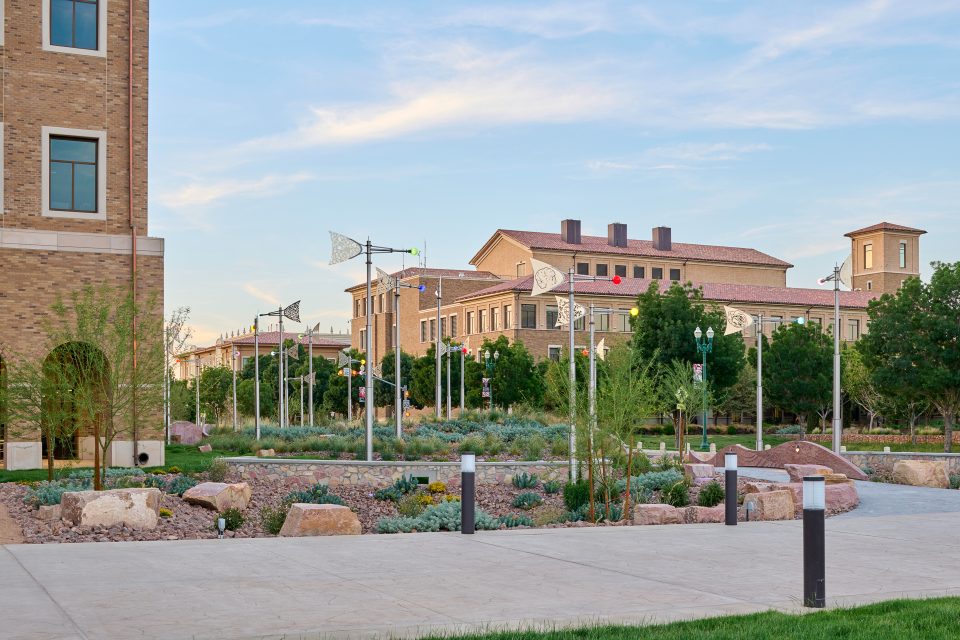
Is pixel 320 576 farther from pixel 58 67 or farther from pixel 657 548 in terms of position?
pixel 58 67

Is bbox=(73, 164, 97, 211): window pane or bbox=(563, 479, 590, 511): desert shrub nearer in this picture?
bbox=(563, 479, 590, 511): desert shrub

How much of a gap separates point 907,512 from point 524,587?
1228 centimetres

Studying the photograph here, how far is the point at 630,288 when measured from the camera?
95.1 meters

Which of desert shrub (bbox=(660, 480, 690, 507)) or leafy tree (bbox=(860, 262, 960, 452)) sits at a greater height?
leafy tree (bbox=(860, 262, 960, 452))

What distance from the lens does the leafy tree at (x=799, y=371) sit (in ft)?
220

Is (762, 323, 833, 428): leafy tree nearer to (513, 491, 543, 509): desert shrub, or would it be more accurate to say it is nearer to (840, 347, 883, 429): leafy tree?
(840, 347, 883, 429): leafy tree

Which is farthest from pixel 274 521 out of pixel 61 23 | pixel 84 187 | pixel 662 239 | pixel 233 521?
pixel 662 239

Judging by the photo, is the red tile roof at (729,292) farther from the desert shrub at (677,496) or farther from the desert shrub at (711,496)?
the desert shrub at (711,496)

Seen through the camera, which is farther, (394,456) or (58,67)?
(394,456)

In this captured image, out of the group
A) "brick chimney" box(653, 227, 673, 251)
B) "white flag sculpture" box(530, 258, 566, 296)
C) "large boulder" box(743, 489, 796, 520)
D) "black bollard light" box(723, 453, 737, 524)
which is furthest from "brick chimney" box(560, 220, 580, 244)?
"black bollard light" box(723, 453, 737, 524)

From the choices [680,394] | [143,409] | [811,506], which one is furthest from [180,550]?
[680,394]

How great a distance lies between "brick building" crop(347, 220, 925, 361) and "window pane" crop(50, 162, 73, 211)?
197ft

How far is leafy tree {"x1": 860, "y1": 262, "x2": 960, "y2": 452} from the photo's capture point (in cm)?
4656

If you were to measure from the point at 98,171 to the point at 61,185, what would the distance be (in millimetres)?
1009
